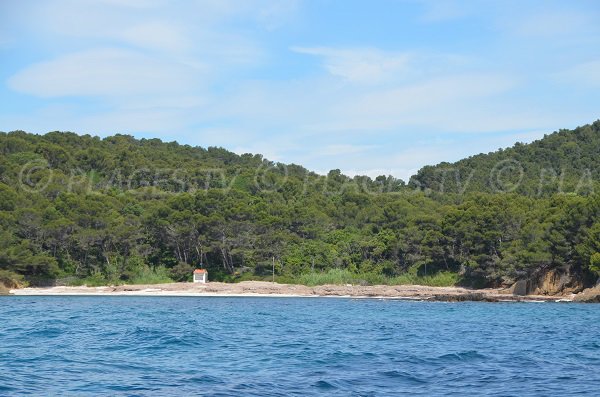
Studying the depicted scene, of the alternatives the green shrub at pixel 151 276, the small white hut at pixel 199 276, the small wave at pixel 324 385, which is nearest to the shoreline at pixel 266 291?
the small white hut at pixel 199 276

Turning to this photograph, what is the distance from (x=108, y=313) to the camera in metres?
34.7

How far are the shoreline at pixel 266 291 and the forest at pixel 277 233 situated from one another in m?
2.46

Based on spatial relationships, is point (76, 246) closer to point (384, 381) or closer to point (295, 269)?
point (295, 269)

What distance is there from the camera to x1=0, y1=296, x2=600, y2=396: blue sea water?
46.2 ft

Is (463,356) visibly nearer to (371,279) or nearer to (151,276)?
(371,279)

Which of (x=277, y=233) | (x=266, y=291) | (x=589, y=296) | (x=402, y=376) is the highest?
(x=277, y=233)

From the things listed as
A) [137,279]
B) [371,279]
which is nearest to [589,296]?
[371,279]

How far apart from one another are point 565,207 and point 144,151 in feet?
216

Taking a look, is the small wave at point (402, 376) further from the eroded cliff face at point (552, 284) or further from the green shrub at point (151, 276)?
the green shrub at point (151, 276)

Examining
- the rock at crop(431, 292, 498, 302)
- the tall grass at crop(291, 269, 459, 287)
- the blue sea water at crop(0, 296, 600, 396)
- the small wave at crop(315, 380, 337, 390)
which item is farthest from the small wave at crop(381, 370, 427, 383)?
the tall grass at crop(291, 269, 459, 287)

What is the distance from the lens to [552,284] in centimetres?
5684

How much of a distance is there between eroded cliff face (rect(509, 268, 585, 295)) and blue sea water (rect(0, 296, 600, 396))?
2547 centimetres

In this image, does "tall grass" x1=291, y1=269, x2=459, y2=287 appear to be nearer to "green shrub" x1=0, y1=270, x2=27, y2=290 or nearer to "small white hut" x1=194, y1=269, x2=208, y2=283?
"small white hut" x1=194, y1=269, x2=208, y2=283

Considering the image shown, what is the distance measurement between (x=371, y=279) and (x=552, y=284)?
665 inches
